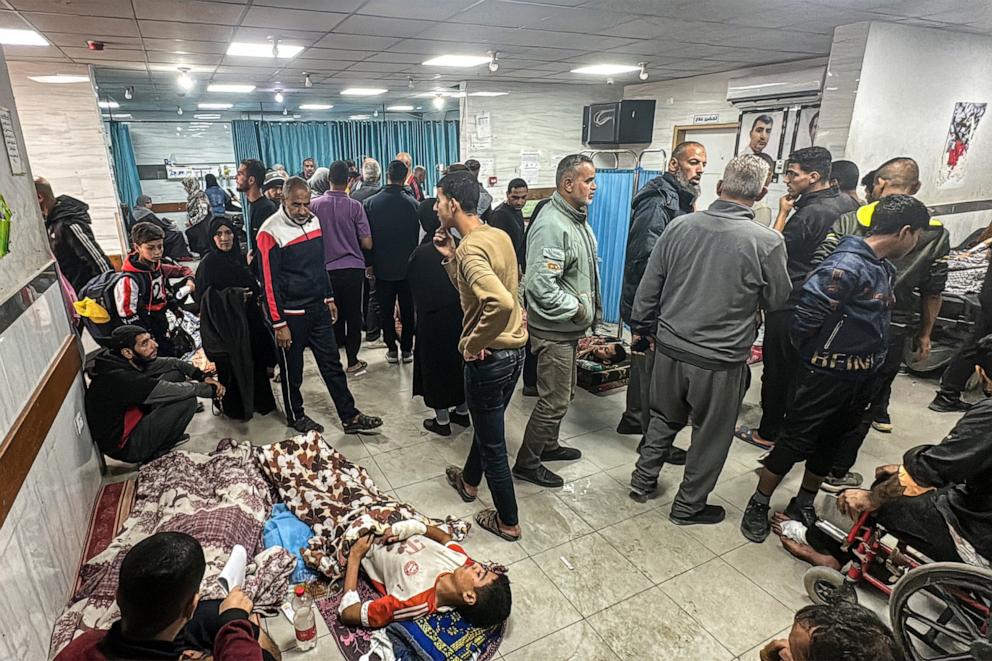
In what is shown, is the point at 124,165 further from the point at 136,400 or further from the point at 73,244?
the point at 136,400

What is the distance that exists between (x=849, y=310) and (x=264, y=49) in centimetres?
466

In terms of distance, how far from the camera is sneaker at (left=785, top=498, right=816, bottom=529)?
2.51 m

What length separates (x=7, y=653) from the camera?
58.7 inches

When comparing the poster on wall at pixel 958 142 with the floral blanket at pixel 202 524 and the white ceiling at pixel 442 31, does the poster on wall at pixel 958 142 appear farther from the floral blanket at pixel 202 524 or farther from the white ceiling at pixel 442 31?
the floral blanket at pixel 202 524

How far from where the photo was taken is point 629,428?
345 cm

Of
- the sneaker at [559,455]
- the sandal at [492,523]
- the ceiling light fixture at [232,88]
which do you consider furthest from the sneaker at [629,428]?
the ceiling light fixture at [232,88]

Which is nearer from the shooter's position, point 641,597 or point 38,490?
point 38,490

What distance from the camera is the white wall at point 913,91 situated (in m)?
4.04

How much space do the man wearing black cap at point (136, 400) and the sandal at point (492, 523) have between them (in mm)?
1804

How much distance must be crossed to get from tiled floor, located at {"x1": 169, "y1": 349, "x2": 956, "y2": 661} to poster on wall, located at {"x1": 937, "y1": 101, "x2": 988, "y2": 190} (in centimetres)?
251

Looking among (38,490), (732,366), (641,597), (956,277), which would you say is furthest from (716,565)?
(956,277)

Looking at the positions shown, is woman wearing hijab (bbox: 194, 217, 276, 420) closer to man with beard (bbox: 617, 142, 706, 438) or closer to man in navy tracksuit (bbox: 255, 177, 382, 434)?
man in navy tracksuit (bbox: 255, 177, 382, 434)

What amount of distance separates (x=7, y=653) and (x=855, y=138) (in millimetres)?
5417

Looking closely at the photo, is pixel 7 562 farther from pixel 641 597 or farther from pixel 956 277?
pixel 956 277
